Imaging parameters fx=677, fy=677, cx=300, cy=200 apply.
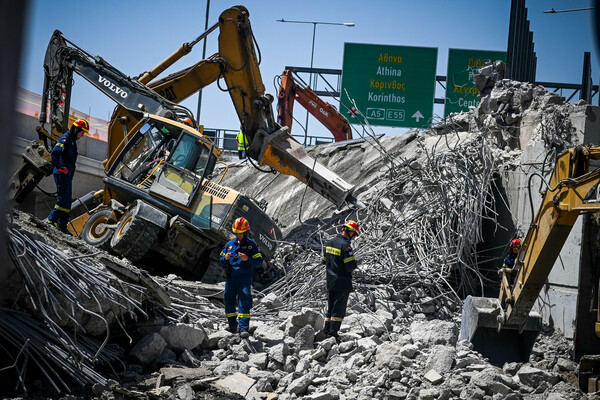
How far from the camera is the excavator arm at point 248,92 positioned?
1307 centimetres

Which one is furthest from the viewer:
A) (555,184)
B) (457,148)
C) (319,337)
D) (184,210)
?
(457,148)

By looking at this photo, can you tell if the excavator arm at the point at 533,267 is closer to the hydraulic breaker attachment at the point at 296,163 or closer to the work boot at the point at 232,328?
the work boot at the point at 232,328

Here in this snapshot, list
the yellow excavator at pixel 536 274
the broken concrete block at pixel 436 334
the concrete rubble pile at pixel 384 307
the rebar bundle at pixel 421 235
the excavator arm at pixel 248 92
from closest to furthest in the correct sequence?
the yellow excavator at pixel 536 274
the concrete rubble pile at pixel 384 307
the broken concrete block at pixel 436 334
the rebar bundle at pixel 421 235
the excavator arm at pixel 248 92

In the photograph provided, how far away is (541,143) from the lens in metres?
10.8

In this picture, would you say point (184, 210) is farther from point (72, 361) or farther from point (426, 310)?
point (72, 361)

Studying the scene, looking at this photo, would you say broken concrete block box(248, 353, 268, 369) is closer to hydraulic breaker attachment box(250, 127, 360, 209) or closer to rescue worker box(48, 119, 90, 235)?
rescue worker box(48, 119, 90, 235)

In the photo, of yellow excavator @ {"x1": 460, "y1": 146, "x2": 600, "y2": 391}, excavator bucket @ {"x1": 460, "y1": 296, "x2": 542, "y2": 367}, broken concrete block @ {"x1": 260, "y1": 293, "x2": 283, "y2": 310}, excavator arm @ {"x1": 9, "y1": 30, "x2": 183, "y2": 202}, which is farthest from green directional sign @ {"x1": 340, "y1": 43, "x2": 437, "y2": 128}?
excavator bucket @ {"x1": 460, "y1": 296, "x2": 542, "y2": 367}

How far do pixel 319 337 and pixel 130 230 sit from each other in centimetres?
338

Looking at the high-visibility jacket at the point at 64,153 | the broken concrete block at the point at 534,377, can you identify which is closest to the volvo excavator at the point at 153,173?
the high-visibility jacket at the point at 64,153

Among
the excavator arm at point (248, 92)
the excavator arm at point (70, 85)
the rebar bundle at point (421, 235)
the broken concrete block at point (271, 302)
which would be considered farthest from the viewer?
the excavator arm at point (248, 92)

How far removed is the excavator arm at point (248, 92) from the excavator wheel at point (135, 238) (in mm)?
3915

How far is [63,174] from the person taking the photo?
9.98 meters

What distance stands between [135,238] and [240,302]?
8.39ft

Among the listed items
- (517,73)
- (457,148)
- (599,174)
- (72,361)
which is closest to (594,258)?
(599,174)
